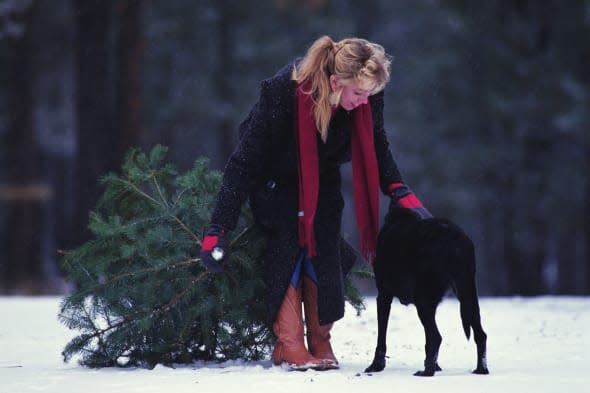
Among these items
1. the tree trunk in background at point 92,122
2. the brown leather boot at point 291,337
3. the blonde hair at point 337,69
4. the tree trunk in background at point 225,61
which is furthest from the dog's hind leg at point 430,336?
the tree trunk in background at point 225,61

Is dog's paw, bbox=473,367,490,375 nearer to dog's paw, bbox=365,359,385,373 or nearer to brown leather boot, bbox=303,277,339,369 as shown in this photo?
dog's paw, bbox=365,359,385,373

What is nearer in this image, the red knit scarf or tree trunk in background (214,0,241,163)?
the red knit scarf

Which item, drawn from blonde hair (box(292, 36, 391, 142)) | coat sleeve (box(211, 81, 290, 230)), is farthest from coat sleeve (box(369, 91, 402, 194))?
coat sleeve (box(211, 81, 290, 230))

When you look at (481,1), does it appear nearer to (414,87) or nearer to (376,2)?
(414,87)

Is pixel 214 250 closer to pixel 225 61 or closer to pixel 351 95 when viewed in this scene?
pixel 351 95

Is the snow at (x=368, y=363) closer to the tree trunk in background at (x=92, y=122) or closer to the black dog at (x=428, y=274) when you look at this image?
the black dog at (x=428, y=274)

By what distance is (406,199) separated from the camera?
539 cm

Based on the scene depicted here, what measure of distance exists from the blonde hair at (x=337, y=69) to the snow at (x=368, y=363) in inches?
53.5

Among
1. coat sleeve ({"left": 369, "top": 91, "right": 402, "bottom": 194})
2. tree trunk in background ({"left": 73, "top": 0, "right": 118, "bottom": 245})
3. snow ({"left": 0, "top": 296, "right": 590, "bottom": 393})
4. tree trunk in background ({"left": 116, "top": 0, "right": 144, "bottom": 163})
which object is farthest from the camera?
tree trunk in background ({"left": 116, "top": 0, "right": 144, "bottom": 163})

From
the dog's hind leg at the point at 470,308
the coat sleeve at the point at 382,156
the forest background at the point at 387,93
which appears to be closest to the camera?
the dog's hind leg at the point at 470,308

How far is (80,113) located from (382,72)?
11.7 metres

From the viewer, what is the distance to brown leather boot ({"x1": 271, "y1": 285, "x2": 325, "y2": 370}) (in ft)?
17.5

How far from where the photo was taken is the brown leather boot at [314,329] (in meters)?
5.54

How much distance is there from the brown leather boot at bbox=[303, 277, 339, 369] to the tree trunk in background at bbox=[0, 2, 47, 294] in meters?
15.0
